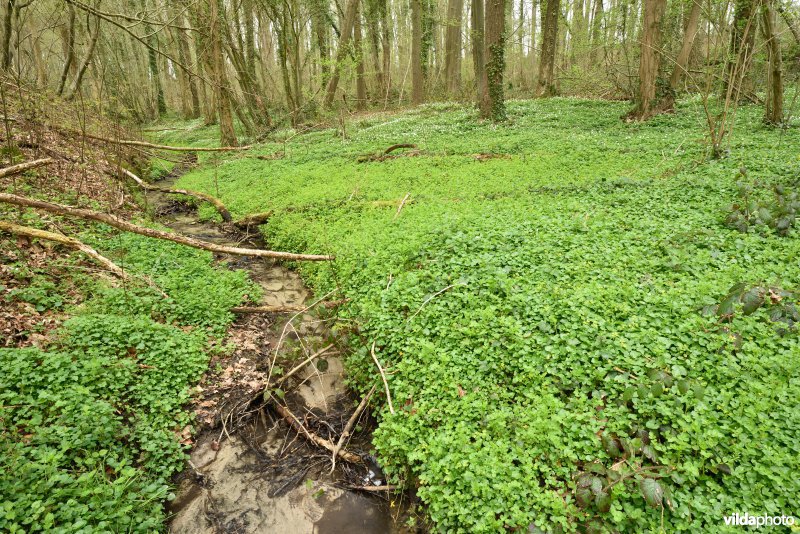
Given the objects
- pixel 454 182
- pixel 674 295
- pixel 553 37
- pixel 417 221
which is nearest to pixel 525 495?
pixel 674 295

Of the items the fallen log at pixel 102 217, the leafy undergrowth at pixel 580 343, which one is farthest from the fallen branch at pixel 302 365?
the fallen log at pixel 102 217

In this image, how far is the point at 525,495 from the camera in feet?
10.4

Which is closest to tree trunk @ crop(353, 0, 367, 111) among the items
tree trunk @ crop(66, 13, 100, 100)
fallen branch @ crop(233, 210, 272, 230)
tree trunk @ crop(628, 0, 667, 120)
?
tree trunk @ crop(66, 13, 100, 100)

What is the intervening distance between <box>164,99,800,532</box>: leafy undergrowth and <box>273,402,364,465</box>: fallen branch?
1.44ft

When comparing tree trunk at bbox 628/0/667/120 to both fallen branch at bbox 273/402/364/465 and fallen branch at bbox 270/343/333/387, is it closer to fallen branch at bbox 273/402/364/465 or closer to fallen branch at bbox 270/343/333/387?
fallen branch at bbox 270/343/333/387

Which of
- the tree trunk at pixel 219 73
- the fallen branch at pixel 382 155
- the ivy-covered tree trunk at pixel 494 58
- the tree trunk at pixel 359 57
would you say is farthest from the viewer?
the tree trunk at pixel 359 57

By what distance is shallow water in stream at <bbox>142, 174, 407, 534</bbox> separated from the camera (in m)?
3.87

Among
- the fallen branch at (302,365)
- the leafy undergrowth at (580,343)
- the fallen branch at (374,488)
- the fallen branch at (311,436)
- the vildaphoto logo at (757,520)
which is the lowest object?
the fallen branch at (374,488)

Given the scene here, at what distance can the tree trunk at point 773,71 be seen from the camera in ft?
32.6

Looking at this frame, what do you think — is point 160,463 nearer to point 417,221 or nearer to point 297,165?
point 417,221

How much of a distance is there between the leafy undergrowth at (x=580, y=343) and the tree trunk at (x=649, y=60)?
248 inches

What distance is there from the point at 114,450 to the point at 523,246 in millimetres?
5418

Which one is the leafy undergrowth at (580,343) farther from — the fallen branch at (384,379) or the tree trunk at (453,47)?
the tree trunk at (453,47)

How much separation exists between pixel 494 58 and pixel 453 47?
12.1 meters
